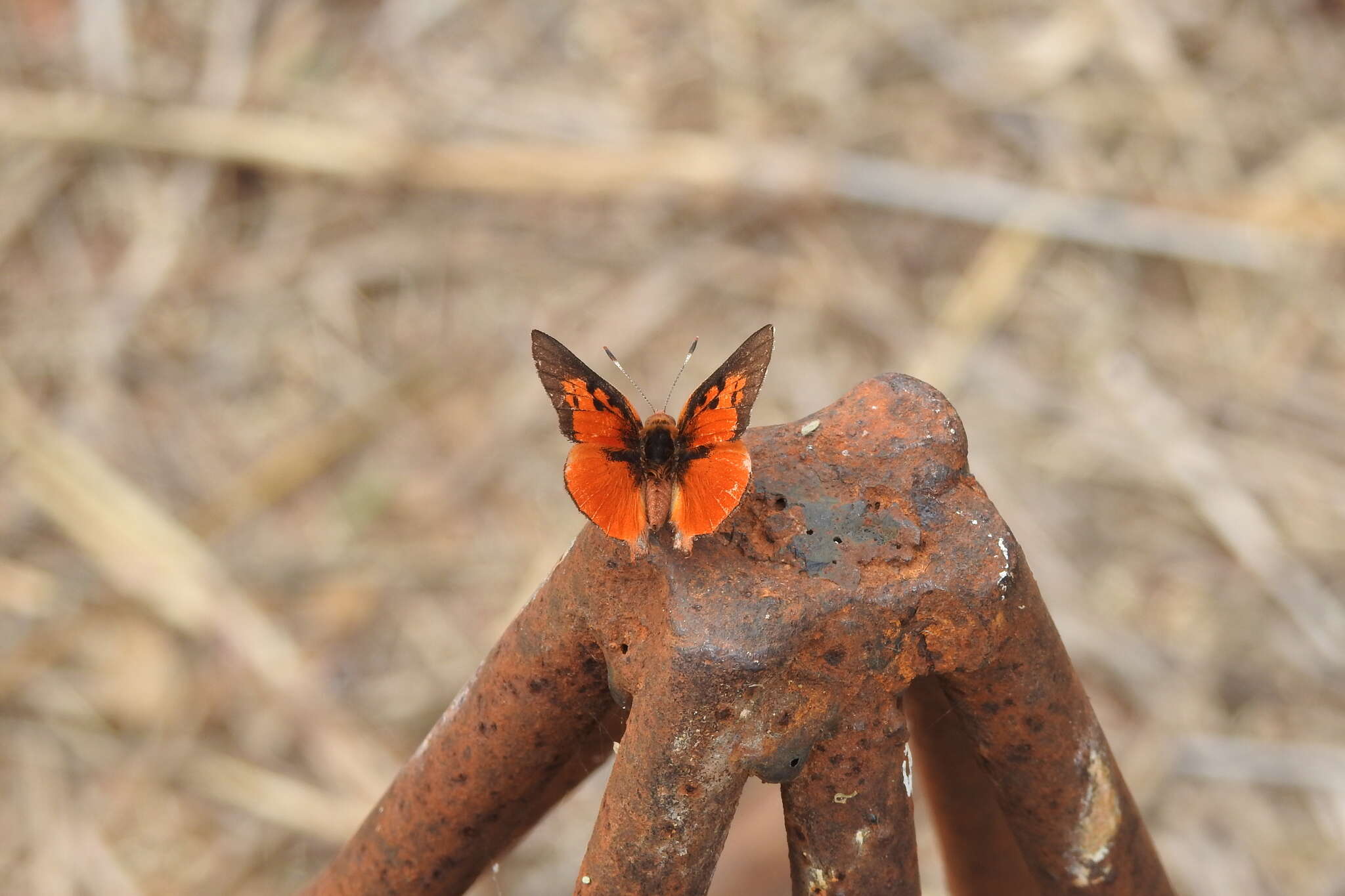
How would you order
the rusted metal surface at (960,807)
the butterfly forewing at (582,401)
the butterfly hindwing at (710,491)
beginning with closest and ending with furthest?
the butterfly hindwing at (710,491) → the butterfly forewing at (582,401) → the rusted metal surface at (960,807)

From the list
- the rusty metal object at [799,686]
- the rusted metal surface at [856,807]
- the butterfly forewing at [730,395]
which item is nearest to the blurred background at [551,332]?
the rusty metal object at [799,686]

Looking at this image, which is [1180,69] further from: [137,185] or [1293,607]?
[137,185]

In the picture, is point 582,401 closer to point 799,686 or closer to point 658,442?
point 658,442

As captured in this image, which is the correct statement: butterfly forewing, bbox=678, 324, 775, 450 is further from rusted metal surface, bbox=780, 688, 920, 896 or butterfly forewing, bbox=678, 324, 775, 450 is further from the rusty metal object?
rusted metal surface, bbox=780, 688, 920, 896

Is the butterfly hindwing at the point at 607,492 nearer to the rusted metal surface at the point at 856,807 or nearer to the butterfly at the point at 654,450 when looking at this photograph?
the butterfly at the point at 654,450

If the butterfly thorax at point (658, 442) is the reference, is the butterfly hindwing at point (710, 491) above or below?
below

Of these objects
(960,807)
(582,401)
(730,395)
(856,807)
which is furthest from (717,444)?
(960,807)

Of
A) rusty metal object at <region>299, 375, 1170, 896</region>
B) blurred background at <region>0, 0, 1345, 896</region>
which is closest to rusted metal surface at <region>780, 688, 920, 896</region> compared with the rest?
rusty metal object at <region>299, 375, 1170, 896</region>
